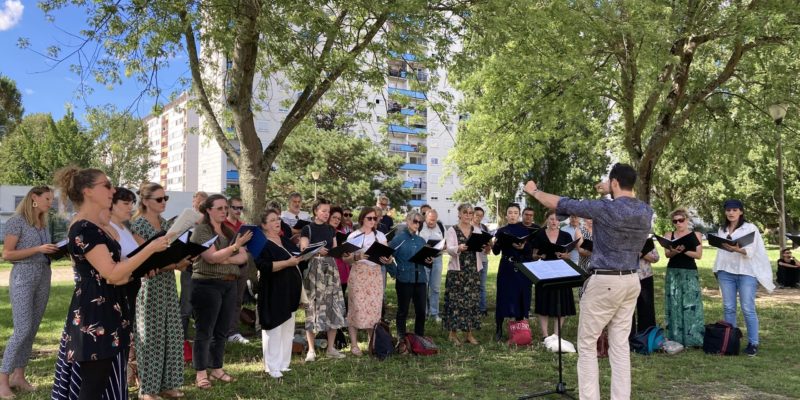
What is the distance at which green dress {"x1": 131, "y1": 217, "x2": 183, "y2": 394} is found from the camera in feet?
16.2

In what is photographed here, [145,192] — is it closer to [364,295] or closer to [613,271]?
[364,295]

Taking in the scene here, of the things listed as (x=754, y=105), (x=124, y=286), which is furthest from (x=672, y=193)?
(x=124, y=286)

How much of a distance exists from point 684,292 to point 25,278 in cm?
770

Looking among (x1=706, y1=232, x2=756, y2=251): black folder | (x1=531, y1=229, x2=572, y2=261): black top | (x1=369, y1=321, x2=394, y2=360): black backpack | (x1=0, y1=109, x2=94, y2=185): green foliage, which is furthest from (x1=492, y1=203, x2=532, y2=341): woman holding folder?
(x1=0, y1=109, x2=94, y2=185): green foliage

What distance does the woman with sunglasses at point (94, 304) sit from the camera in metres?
3.09

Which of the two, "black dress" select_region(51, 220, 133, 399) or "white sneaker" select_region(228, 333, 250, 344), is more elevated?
"black dress" select_region(51, 220, 133, 399)

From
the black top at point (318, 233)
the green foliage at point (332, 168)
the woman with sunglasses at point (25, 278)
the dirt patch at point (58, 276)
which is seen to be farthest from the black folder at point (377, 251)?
the green foliage at point (332, 168)

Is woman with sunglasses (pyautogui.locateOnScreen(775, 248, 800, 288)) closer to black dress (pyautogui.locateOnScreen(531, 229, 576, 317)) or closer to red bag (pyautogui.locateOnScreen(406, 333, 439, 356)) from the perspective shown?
black dress (pyautogui.locateOnScreen(531, 229, 576, 317))

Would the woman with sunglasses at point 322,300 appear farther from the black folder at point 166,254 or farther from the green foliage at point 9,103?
the green foliage at point 9,103

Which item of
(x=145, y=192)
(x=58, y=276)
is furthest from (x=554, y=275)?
(x=58, y=276)

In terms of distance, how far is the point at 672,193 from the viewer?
40062 millimetres

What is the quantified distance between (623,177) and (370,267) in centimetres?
358

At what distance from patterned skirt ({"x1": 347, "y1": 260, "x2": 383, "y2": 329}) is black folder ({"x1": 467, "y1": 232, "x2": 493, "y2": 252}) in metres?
1.26

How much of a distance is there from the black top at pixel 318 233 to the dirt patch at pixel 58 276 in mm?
11520
